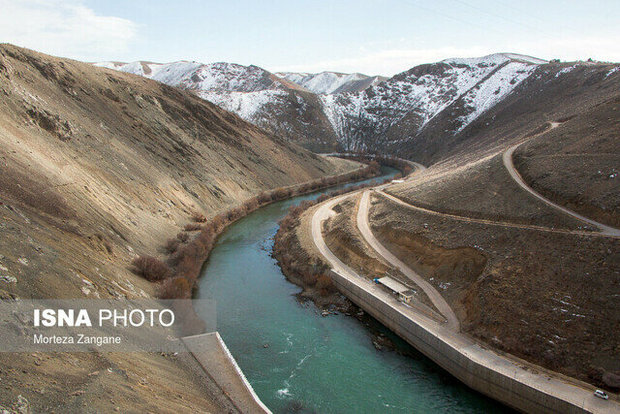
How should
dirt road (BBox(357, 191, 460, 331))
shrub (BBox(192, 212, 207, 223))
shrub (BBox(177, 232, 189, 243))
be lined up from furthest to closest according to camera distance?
1. shrub (BBox(192, 212, 207, 223))
2. shrub (BBox(177, 232, 189, 243))
3. dirt road (BBox(357, 191, 460, 331))

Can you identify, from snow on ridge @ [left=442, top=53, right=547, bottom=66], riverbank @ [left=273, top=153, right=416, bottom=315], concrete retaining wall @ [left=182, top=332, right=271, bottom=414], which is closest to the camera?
concrete retaining wall @ [left=182, top=332, right=271, bottom=414]

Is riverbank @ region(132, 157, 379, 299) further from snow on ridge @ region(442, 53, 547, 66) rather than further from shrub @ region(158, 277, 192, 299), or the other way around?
snow on ridge @ region(442, 53, 547, 66)

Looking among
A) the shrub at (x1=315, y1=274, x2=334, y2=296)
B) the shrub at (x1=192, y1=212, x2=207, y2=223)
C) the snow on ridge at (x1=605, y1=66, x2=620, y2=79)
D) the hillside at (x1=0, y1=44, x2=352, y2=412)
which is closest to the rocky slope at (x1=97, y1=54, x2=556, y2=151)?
the snow on ridge at (x1=605, y1=66, x2=620, y2=79)

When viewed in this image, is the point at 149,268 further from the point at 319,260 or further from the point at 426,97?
the point at 426,97

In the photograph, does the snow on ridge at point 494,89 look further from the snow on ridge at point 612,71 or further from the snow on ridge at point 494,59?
the snow on ridge at point 612,71

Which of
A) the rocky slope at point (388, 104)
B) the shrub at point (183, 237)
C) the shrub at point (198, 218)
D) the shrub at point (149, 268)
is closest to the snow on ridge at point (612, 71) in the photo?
the rocky slope at point (388, 104)

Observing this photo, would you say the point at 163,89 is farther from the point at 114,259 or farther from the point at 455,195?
the point at 455,195

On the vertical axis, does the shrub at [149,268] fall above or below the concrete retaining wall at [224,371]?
above
